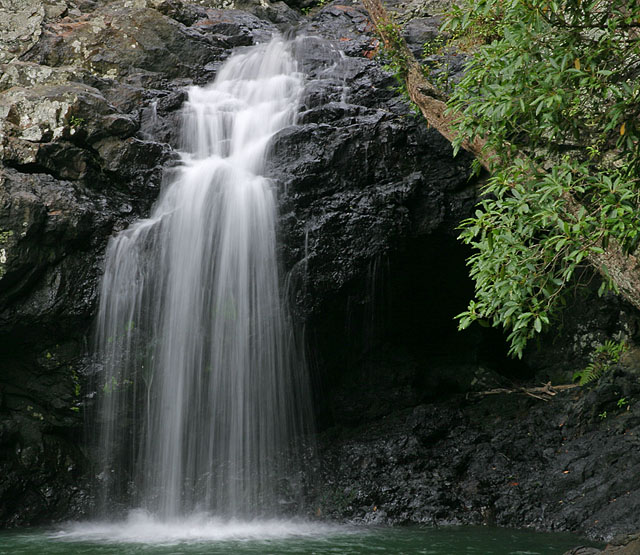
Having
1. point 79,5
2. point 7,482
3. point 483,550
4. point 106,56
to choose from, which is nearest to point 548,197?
point 483,550

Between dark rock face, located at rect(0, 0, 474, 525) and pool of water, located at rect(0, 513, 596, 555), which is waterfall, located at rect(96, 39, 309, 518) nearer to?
dark rock face, located at rect(0, 0, 474, 525)

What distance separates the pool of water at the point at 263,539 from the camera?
23.3 ft

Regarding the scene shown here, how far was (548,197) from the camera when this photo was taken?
5.36 meters

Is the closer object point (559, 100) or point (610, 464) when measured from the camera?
point (559, 100)

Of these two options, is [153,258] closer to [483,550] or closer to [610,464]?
[483,550]

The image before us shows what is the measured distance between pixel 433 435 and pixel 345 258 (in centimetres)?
307

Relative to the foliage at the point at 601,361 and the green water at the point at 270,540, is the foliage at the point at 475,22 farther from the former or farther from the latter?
the green water at the point at 270,540

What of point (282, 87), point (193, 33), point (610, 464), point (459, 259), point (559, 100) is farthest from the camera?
point (193, 33)

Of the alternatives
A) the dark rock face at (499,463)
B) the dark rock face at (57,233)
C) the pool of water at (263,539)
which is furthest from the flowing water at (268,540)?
the dark rock face at (57,233)

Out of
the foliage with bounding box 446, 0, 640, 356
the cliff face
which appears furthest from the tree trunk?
the cliff face

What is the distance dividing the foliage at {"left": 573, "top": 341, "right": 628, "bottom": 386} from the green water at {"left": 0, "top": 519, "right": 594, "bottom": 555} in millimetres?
2872

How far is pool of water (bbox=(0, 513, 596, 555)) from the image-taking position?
710cm

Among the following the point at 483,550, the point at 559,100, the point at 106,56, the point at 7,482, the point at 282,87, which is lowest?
the point at 483,550

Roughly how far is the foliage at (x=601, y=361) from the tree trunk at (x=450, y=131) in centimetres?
362
